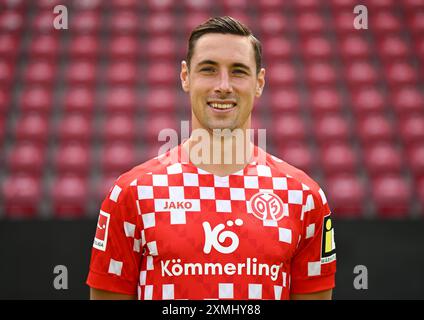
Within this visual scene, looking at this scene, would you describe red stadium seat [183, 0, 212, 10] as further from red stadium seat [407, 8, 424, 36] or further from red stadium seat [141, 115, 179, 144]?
red stadium seat [407, 8, 424, 36]

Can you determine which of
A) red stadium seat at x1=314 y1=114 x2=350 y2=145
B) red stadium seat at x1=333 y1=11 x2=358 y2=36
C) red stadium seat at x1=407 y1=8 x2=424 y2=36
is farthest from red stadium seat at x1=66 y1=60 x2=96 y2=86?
red stadium seat at x1=407 y1=8 x2=424 y2=36

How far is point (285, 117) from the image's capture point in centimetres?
587

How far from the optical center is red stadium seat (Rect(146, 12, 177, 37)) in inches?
279

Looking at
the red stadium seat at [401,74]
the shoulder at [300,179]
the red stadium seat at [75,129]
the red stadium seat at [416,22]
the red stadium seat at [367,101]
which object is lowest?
the shoulder at [300,179]

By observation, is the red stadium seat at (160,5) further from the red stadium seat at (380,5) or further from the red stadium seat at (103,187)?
the red stadium seat at (103,187)

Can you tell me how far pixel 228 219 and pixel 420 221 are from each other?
291 cm

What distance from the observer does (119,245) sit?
64.7 inches

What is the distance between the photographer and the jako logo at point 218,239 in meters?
1.61

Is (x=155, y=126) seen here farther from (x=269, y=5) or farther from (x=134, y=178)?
(x=134, y=178)

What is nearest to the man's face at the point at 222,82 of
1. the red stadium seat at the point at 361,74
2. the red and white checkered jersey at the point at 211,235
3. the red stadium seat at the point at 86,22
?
the red and white checkered jersey at the point at 211,235

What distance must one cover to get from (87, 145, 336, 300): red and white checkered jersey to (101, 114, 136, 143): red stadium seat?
389 centimetres

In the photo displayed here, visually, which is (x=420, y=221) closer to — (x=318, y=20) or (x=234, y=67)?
(x=234, y=67)

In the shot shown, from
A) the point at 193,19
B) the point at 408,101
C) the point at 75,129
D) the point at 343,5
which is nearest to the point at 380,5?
the point at 343,5

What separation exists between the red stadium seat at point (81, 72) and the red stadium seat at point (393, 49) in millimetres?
3571
